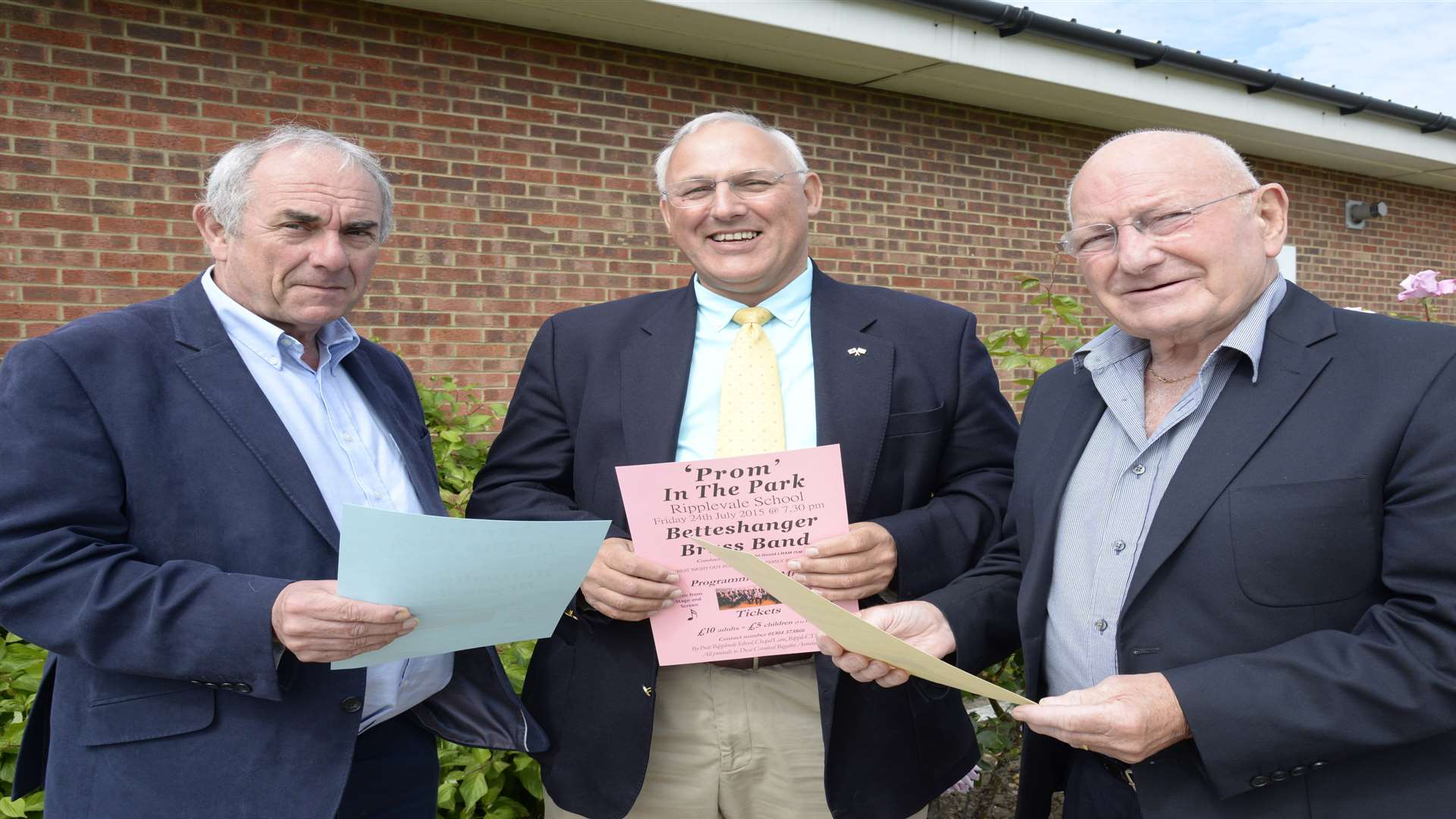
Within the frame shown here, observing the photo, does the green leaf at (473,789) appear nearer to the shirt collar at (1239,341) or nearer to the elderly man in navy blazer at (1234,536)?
the elderly man in navy blazer at (1234,536)

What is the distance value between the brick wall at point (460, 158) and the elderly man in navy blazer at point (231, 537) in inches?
120

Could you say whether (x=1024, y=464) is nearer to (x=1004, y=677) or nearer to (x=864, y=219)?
(x=1004, y=677)

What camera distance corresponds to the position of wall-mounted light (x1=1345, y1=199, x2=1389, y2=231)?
9.61m

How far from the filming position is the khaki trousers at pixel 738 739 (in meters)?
2.28

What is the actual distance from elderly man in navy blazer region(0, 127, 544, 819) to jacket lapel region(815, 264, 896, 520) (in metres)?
0.91

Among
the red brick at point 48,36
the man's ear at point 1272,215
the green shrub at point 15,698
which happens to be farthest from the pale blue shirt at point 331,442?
the red brick at point 48,36

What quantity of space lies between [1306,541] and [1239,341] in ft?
1.19

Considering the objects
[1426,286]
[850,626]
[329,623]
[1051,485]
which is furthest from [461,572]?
[1426,286]

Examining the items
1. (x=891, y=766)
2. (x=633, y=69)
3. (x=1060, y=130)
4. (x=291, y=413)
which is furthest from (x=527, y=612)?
(x=1060, y=130)

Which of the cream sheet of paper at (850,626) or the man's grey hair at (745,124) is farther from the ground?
the man's grey hair at (745,124)

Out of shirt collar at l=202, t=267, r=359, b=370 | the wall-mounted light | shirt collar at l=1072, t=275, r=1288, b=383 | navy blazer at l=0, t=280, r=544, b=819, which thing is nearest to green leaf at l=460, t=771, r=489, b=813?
navy blazer at l=0, t=280, r=544, b=819

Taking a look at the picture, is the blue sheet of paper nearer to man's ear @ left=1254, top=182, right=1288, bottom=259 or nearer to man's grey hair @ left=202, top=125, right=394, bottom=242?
man's grey hair @ left=202, top=125, right=394, bottom=242

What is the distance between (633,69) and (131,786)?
487 centimetres

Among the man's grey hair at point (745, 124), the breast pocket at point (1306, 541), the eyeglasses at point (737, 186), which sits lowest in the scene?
the breast pocket at point (1306, 541)
